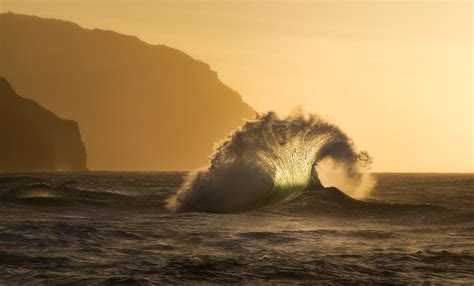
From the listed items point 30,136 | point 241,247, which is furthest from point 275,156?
point 30,136

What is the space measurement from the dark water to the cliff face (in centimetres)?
12738

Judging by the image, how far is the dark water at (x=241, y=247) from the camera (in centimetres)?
1416

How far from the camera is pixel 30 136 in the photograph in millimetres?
155750

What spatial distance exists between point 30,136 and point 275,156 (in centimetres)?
12665

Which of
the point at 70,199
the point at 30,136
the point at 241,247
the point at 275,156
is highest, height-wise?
the point at 30,136

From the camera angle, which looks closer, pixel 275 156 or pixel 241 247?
pixel 241 247

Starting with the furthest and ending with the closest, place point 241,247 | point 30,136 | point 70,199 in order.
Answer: point 30,136
point 70,199
point 241,247

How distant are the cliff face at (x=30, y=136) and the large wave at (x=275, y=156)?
122m

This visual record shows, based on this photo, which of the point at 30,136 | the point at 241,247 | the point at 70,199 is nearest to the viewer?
the point at 241,247

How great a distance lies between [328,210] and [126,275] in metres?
18.3

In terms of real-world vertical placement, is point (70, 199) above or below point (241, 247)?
above

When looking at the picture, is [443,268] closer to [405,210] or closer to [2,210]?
[405,210]

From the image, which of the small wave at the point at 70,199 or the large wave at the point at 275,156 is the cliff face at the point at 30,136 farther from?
the large wave at the point at 275,156

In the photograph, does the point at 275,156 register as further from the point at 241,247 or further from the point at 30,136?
the point at 30,136
